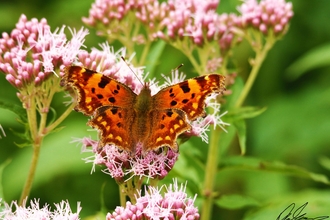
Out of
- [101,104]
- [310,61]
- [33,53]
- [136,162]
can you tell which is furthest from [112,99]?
[310,61]

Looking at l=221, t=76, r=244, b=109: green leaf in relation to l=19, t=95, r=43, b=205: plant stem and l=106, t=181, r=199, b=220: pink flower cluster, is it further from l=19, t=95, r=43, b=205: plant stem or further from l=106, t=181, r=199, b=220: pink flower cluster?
l=19, t=95, r=43, b=205: plant stem

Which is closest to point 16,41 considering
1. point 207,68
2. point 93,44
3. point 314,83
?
point 207,68

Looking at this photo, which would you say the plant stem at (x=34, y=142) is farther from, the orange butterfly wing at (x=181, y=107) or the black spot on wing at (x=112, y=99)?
the orange butterfly wing at (x=181, y=107)

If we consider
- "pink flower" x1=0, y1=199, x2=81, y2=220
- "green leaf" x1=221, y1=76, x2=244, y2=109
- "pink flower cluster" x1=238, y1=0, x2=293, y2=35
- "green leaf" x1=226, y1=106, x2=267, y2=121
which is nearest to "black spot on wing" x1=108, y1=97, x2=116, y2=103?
"pink flower" x1=0, y1=199, x2=81, y2=220

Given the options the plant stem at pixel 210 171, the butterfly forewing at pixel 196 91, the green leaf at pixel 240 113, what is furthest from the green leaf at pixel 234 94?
the butterfly forewing at pixel 196 91

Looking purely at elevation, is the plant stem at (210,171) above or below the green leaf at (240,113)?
Answer: below

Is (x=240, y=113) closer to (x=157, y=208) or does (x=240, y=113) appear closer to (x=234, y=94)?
(x=234, y=94)

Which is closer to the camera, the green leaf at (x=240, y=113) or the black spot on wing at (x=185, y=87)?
the black spot on wing at (x=185, y=87)
